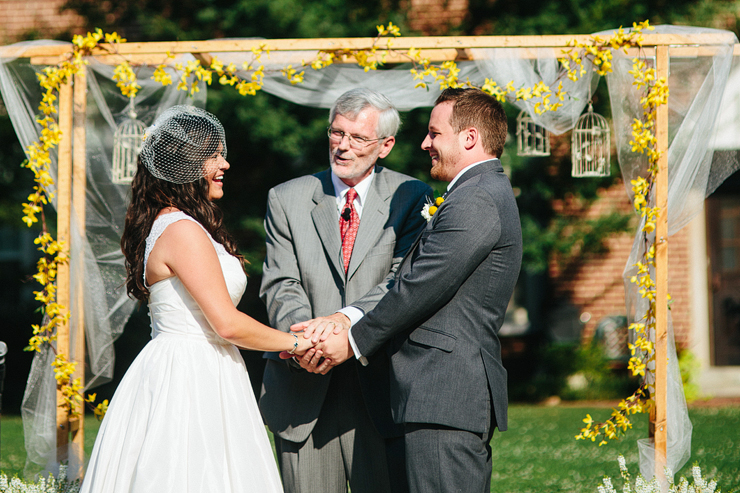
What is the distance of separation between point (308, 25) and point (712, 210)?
6.08m

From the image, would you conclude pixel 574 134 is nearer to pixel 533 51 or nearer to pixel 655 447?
pixel 533 51

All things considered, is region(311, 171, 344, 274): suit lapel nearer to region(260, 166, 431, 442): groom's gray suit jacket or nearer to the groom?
region(260, 166, 431, 442): groom's gray suit jacket

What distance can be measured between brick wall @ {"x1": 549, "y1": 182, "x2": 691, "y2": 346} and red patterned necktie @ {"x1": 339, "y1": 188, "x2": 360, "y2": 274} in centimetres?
628

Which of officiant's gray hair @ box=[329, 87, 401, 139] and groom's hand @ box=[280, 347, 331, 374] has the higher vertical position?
officiant's gray hair @ box=[329, 87, 401, 139]

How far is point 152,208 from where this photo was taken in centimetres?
289

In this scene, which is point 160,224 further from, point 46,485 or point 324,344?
point 46,485

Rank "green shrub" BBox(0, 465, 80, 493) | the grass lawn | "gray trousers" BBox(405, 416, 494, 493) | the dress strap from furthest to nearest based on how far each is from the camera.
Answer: the grass lawn < "green shrub" BBox(0, 465, 80, 493) < the dress strap < "gray trousers" BBox(405, 416, 494, 493)

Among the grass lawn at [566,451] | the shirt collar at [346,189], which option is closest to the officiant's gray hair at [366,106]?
the shirt collar at [346,189]

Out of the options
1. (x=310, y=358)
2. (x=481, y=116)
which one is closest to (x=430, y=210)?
(x=481, y=116)

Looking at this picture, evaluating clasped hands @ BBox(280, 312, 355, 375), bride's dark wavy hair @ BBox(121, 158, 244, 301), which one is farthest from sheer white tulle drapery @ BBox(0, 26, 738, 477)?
clasped hands @ BBox(280, 312, 355, 375)

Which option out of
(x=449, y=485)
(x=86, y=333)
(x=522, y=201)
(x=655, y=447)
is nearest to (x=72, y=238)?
(x=86, y=333)

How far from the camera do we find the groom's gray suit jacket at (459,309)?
8.71ft

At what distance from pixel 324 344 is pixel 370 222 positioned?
2.21 feet

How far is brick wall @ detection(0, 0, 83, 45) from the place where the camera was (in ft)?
30.1
